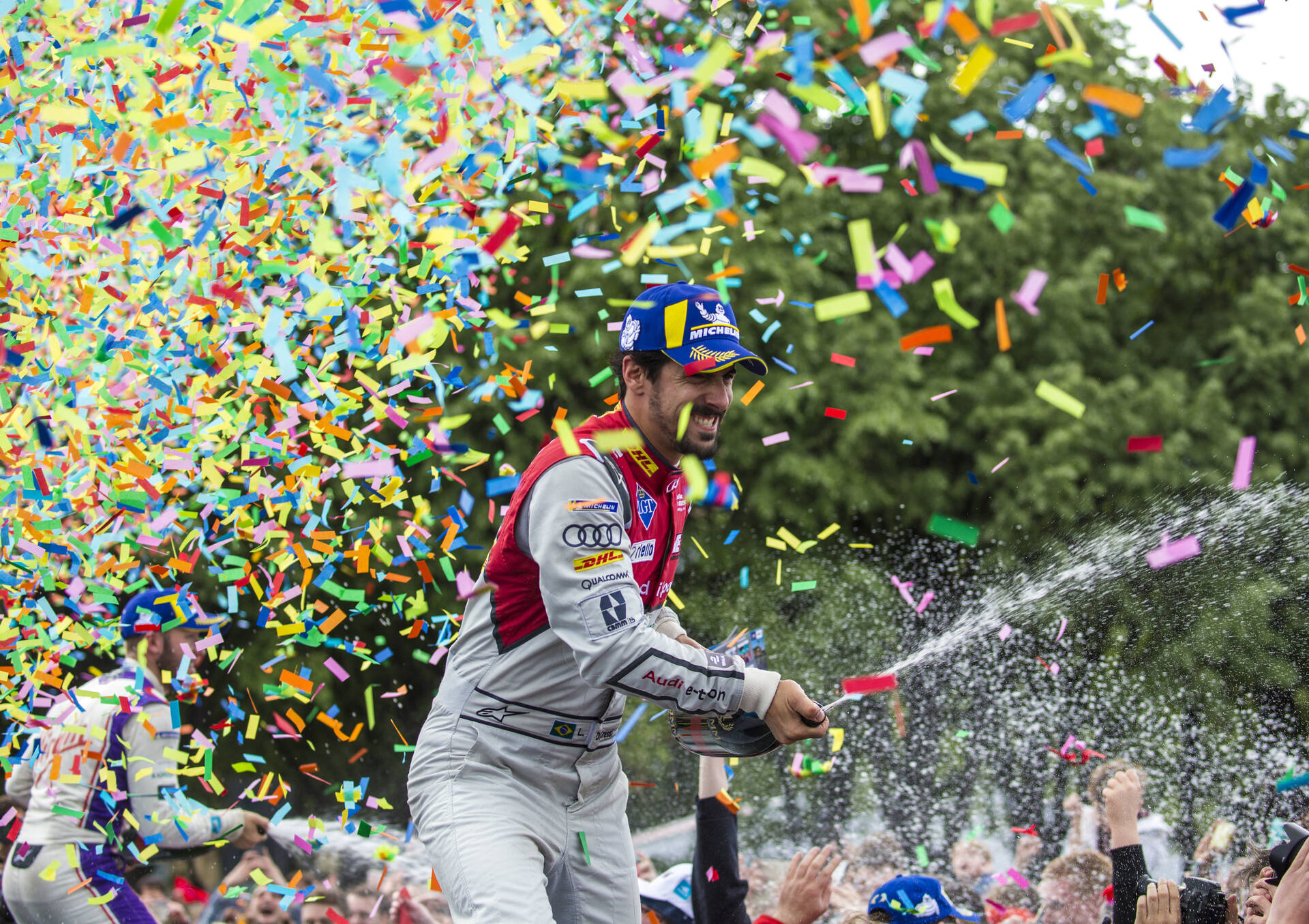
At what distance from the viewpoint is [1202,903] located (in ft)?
12.2

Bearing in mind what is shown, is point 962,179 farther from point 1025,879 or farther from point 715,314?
point 1025,879

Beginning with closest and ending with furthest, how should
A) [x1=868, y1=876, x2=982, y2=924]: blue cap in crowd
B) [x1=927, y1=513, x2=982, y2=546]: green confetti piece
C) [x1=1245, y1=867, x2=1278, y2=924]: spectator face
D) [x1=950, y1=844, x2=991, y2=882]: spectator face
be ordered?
[x1=1245, y1=867, x2=1278, y2=924]: spectator face, [x1=868, y1=876, x2=982, y2=924]: blue cap in crowd, [x1=950, y1=844, x2=991, y2=882]: spectator face, [x1=927, y1=513, x2=982, y2=546]: green confetti piece

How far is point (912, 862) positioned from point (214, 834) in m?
3.63

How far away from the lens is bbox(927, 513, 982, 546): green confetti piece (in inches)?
317

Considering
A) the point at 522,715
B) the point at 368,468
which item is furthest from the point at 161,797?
the point at 522,715

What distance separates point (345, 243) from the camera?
19.7ft

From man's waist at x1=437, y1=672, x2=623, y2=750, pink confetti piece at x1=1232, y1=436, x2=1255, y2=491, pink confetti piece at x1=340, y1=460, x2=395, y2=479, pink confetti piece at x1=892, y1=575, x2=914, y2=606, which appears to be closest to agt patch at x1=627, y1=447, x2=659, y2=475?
man's waist at x1=437, y1=672, x2=623, y2=750

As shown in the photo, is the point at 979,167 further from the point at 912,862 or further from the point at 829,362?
the point at 829,362

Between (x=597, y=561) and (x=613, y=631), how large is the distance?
0.56 feet

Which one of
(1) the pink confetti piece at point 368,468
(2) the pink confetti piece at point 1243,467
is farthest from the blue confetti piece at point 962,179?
(2) the pink confetti piece at point 1243,467

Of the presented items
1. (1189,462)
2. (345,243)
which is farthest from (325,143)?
(1189,462)

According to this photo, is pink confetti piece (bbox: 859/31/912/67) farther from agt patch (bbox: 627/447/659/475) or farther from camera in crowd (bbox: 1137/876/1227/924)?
camera in crowd (bbox: 1137/876/1227/924)

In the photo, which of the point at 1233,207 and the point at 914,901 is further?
the point at 914,901

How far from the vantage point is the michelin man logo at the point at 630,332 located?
3.07 metres
